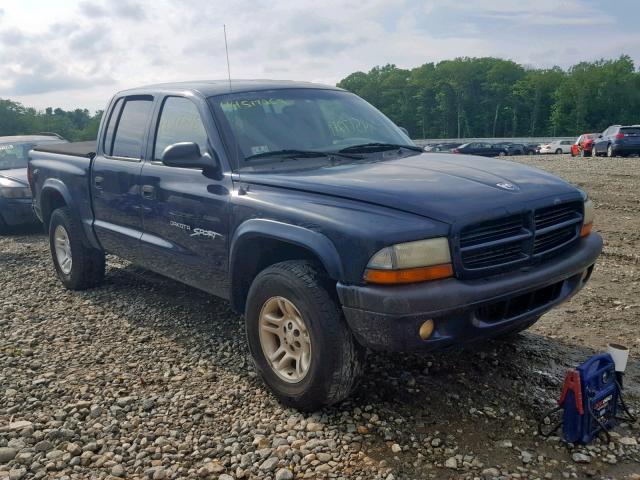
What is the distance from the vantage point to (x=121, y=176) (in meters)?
4.90

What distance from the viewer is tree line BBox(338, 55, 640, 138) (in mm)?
89500

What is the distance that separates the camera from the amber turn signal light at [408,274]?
289cm

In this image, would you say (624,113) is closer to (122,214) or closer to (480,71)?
(480,71)

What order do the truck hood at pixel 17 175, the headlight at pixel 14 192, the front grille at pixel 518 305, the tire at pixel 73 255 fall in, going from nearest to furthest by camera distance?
the front grille at pixel 518 305 < the tire at pixel 73 255 < the headlight at pixel 14 192 < the truck hood at pixel 17 175

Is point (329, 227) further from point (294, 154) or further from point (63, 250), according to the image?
point (63, 250)

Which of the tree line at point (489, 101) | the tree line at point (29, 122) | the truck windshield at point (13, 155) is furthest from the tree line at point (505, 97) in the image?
the truck windshield at point (13, 155)

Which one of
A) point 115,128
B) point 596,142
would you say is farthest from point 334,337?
point 596,142

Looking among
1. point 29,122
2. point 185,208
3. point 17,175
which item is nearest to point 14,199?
point 17,175

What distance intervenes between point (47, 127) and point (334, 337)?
10076cm

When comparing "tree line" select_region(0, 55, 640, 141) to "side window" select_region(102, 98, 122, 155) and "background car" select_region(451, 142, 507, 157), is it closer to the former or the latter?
"background car" select_region(451, 142, 507, 157)

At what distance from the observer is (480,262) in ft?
10.1

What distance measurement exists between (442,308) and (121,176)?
3101 mm

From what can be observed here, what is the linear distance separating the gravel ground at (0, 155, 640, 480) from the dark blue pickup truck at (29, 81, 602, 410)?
0.34 metres

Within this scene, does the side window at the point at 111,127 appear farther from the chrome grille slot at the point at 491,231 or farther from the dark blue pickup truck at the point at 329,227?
the chrome grille slot at the point at 491,231
